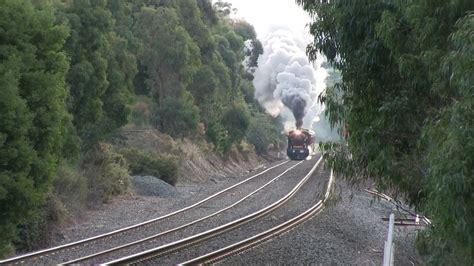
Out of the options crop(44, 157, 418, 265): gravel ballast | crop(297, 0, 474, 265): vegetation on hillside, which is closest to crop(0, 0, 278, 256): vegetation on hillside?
crop(44, 157, 418, 265): gravel ballast

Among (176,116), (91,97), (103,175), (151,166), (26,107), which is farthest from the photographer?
(176,116)

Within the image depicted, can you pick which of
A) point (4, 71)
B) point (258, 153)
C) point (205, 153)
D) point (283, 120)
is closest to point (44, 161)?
point (4, 71)

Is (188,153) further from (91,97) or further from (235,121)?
(91,97)

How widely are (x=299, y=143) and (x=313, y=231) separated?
45.2m

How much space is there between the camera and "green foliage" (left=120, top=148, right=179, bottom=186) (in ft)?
134

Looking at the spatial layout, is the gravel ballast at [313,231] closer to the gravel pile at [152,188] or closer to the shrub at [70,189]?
the gravel pile at [152,188]

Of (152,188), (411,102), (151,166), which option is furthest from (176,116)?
(411,102)

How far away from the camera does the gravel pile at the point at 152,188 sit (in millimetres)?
35562

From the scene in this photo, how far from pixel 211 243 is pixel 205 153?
39.9 m

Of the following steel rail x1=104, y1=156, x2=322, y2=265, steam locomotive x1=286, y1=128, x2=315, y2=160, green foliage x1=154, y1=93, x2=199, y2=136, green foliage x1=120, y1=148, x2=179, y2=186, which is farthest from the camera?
steam locomotive x1=286, y1=128, x2=315, y2=160

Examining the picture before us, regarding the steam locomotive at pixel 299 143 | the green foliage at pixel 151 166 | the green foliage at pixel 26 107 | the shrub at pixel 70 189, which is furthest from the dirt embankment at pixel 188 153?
the green foliage at pixel 26 107

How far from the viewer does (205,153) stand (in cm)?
5888

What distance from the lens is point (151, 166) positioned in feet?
136

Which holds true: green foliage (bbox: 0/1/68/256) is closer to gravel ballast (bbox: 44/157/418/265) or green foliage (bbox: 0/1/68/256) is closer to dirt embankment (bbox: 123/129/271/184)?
gravel ballast (bbox: 44/157/418/265)
